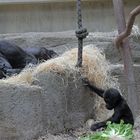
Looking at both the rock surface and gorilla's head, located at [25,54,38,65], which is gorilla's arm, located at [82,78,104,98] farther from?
gorilla's head, located at [25,54,38,65]

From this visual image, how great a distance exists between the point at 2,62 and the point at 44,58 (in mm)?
657

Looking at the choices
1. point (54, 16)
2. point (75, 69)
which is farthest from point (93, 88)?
point (54, 16)

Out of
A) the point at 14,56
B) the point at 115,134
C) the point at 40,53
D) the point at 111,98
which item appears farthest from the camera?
the point at 40,53

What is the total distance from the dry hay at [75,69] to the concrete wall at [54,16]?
2209 mm

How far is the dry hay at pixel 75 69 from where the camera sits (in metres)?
3.56

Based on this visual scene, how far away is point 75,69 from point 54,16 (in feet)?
9.79

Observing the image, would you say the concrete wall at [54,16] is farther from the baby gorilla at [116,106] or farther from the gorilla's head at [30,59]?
the baby gorilla at [116,106]

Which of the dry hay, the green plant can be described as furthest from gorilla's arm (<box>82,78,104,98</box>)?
the green plant

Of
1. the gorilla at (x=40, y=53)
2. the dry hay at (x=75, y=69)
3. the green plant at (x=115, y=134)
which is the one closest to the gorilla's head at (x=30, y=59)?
the gorilla at (x=40, y=53)

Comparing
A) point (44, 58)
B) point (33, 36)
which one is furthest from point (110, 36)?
point (44, 58)

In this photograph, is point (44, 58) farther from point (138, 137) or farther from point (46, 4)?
point (46, 4)

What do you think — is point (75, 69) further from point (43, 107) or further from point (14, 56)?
point (14, 56)

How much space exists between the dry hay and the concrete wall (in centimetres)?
221

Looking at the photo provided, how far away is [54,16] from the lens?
22.0 feet
